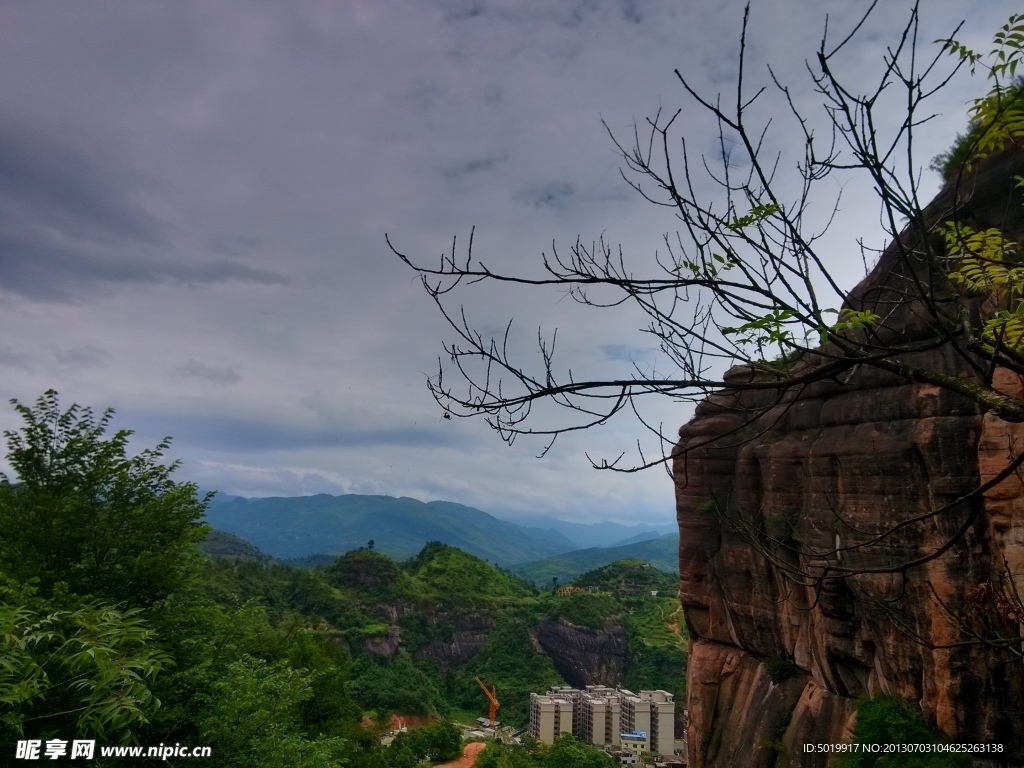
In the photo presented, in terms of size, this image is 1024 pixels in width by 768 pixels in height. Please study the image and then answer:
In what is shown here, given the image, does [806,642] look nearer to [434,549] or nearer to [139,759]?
[139,759]

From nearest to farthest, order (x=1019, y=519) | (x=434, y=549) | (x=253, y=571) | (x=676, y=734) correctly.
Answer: (x=1019, y=519)
(x=676, y=734)
(x=253, y=571)
(x=434, y=549)

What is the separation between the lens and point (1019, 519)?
32.7 feet

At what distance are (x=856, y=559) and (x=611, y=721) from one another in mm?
43932

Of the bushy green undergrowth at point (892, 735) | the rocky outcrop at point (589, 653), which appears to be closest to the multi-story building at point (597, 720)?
the rocky outcrop at point (589, 653)

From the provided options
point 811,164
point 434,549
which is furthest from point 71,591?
point 434,549

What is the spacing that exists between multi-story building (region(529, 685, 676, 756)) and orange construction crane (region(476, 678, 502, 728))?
656cm

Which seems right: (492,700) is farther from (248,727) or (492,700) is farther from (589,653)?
(248,727)

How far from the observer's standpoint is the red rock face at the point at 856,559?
1030cm

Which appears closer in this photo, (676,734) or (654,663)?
(676,734)

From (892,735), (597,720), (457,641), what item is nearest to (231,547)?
(457,641)

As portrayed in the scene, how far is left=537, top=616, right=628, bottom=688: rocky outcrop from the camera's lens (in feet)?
212

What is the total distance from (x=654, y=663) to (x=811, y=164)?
224ft

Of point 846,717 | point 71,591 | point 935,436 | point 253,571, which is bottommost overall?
point 253,571

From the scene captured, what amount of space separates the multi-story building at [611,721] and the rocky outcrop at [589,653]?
14.7 m
